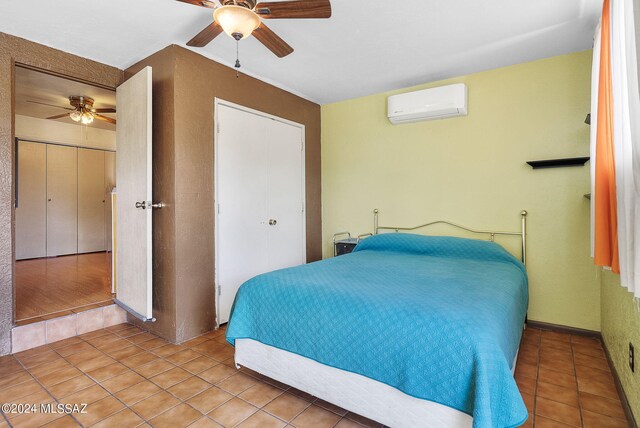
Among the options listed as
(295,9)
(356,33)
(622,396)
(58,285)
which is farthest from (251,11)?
(58,285)

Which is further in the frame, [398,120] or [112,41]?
[398,120]

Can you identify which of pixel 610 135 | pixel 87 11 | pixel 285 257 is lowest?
pixel 285 257

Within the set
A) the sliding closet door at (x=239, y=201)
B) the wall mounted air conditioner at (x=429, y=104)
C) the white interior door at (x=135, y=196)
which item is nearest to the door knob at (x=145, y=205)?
the white interior door at (x=135, y=196)

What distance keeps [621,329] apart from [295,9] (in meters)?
2.69

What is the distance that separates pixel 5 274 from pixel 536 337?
4291mm

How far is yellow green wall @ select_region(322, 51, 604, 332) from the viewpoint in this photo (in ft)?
9.51

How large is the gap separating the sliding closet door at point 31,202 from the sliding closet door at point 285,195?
462 cm

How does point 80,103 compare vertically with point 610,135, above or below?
above

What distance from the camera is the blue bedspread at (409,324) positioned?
1.34 m

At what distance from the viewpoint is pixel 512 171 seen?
317cm

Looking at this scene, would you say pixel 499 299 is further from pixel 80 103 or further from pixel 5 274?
pixel 80 103

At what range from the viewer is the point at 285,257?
3.96 metres

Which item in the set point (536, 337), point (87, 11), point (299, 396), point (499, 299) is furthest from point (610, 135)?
point (87, 11)

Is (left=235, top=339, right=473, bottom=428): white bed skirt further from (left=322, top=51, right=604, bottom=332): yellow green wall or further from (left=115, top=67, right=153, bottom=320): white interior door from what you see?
(left=322, top=51, right=604, bottom=332): yellow green wall
